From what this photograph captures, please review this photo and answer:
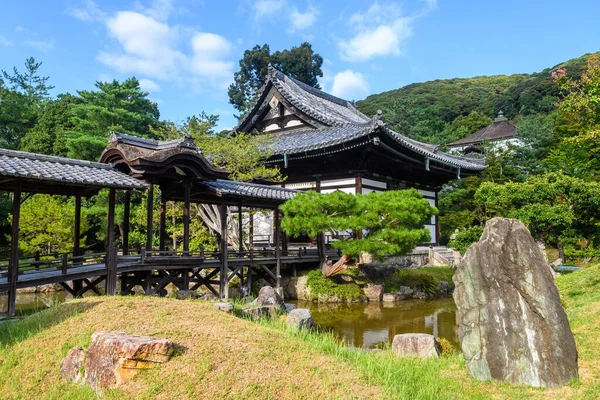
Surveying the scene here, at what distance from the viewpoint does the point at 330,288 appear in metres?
15.6

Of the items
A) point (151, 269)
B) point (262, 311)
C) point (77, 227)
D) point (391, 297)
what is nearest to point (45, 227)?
point (77, 227)

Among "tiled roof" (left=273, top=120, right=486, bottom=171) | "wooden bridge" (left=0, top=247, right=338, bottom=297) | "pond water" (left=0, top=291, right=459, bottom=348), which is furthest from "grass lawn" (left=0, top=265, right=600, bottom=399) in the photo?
"tiled roof" (left=273, top=120, right=486, bottom=171)

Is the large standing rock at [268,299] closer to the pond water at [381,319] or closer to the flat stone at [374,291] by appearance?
the pond water at [381,319]

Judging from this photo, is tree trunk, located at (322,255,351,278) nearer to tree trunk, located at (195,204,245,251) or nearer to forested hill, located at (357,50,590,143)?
tree trunk, located at (195,204,245,251)

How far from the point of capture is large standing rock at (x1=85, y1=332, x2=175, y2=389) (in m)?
4.68

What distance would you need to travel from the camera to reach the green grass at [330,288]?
50.6 ft

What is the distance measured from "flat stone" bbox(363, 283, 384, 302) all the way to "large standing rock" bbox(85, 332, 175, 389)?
11.5 metres

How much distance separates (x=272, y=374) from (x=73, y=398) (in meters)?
2.10

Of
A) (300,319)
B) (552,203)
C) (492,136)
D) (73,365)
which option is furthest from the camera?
(492,136)

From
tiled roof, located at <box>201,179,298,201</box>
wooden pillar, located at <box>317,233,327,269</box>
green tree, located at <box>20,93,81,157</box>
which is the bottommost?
wooden pillar, located at <box>317,233,327,269</box>

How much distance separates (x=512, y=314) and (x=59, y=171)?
29.6ft

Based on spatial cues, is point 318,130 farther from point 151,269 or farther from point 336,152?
point 151,269

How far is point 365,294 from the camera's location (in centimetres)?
1570

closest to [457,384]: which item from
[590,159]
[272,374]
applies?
[272,374]
